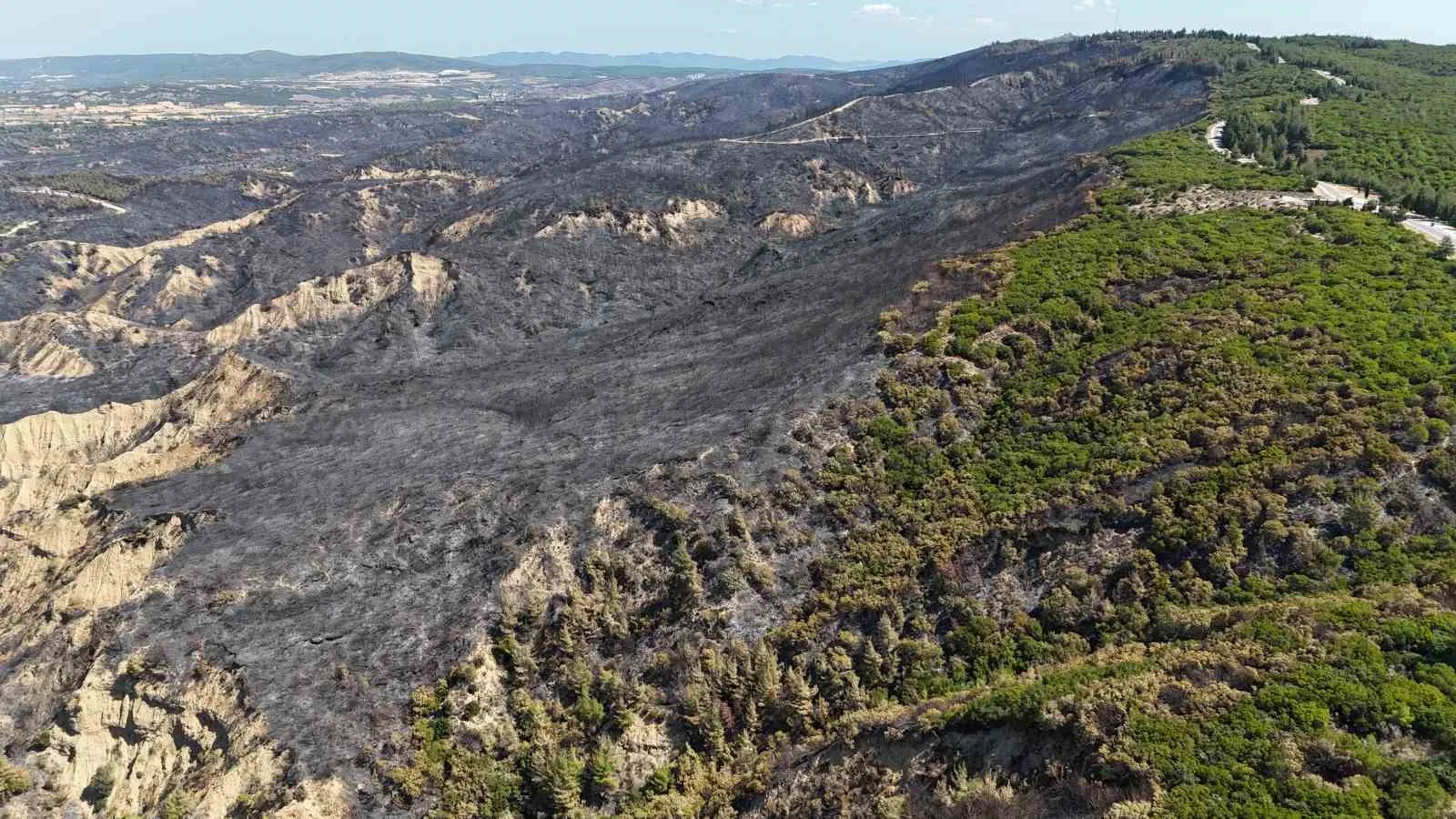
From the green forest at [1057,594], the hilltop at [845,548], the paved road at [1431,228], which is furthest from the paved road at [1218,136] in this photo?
the green forest at [1057,594]

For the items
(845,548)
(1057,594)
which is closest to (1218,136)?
(1057,594)

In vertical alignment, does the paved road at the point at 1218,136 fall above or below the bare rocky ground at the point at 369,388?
above

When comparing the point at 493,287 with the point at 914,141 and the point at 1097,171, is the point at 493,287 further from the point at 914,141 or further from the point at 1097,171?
the point at 914,141

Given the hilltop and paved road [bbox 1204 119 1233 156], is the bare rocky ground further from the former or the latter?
paved road [bbox 1204 119 1233 156]

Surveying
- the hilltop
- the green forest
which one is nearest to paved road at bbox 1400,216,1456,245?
the hilltop

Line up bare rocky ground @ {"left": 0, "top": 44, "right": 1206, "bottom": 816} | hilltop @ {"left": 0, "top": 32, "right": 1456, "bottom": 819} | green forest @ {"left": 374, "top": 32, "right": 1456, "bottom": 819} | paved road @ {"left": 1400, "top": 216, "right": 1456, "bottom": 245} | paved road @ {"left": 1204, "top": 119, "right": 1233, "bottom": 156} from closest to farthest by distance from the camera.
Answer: green forest @ {"left": 374, "top": 32, "right": 1456, "bottom": 819}, hilltop @ {"left": 0, "top": 32, "right": 1456, "bottom": 819}, bare rocky ground @ {"left": 0, "top": 44, "right": 1206, "bottom": 816}, paved road @ {"left": 1400, "top": 216, "right": 1456, "bottom": 245}, paved road @ {"left": 1204, "top": 119, "right": 1233, "bottom": 156}

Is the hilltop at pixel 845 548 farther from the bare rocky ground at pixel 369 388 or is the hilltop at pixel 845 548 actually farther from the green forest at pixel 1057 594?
the bare rocky ground at pixel 369 388
